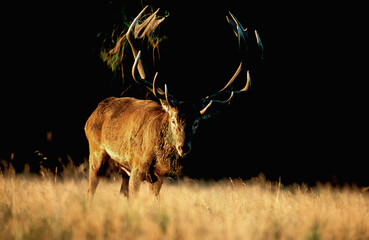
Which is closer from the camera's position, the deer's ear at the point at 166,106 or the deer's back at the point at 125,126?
the deer's ear at the point at 166,106

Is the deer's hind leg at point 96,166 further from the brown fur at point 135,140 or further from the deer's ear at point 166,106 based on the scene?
the deer's ear at point 166,106

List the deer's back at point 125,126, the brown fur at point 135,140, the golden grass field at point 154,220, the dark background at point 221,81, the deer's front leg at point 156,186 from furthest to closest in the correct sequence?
the dark background at point 221,81 → the deer's back at point 125,126 → the deer's front leg at point 156,186 → the brown fur at point 135,140 → the golden grass field at point 154,220

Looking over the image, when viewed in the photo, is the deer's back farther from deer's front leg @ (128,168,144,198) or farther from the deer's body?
deer's front leg @ (128,168,144,198)

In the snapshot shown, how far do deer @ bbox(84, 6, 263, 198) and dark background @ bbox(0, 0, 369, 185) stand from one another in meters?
2.31

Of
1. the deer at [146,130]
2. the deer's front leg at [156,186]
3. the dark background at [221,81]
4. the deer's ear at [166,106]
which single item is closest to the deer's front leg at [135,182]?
the deer at [146,130]

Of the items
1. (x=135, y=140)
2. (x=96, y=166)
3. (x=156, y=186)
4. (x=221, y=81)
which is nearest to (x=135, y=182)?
(x=156, y=186)

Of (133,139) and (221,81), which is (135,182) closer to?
(133,139)

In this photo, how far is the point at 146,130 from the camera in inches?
246

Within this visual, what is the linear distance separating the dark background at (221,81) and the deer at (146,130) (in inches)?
90.8

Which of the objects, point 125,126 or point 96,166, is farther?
point 96,166

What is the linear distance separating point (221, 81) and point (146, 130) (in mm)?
3359

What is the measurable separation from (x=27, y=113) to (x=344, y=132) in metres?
7.82

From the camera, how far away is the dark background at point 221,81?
9.16 meters

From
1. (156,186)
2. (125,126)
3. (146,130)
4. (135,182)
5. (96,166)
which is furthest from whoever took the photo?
(96,166)
